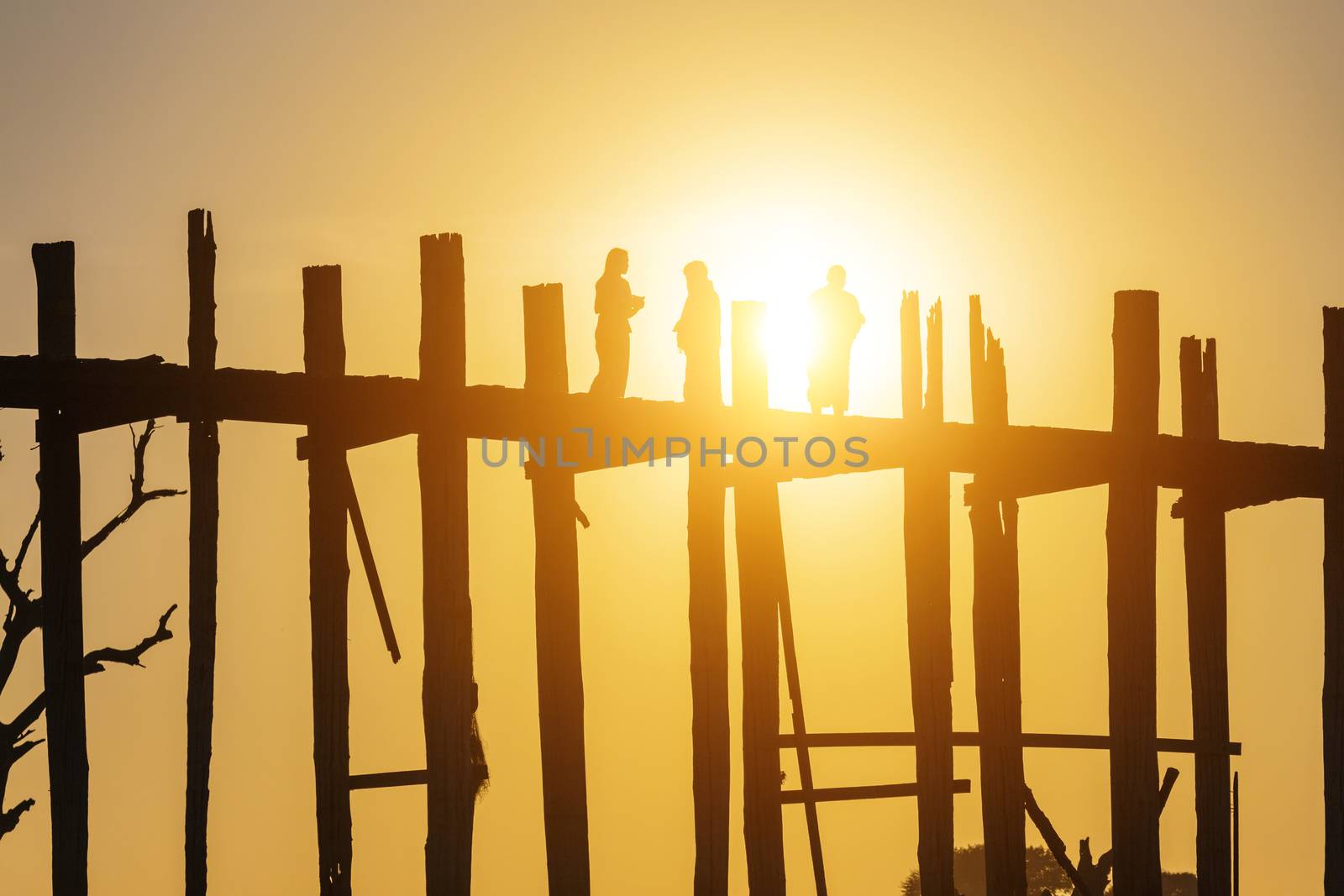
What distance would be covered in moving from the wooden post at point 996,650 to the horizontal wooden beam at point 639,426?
32cm

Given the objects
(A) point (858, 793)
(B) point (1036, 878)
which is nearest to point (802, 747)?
(A) point (858, 793)

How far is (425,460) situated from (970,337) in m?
4.05

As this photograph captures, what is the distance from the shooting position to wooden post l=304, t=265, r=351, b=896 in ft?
32.7

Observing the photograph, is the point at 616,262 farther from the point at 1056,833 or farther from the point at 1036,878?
the point at 1036,878

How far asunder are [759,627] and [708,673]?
0.49 m

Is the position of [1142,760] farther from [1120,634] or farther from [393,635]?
[393,635]

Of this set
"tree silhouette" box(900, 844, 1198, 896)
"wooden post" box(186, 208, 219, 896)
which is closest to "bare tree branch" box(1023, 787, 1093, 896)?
"wooden post" box(186, 208, 219, 896)

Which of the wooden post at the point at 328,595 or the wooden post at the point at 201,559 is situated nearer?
the wooden post at the point at 201,559

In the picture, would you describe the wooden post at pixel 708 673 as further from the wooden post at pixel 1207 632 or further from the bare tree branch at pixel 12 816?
the bare tree branch at pixel 12 816

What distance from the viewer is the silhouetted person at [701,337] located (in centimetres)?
1128

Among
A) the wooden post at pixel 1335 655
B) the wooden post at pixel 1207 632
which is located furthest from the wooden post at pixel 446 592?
the wooden post at pixel 1335 655

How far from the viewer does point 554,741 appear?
10461 millimetres

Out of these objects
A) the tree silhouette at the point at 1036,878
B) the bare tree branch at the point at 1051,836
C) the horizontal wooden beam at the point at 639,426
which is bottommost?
the tree silhouette at the point at 1036,878

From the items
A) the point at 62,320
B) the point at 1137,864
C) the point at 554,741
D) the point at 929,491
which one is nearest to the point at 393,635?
the point at 554,741
